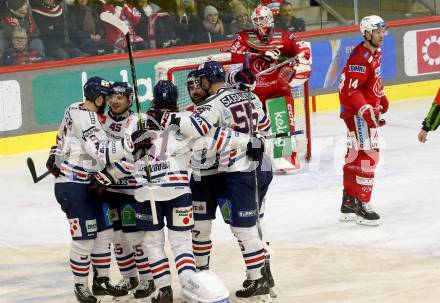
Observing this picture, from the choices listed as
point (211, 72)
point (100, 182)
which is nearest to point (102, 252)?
point (100, 182)

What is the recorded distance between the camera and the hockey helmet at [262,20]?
9445 mm

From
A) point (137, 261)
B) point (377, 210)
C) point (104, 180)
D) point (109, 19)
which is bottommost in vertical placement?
point (377, 210)

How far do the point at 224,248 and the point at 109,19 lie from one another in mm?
2067

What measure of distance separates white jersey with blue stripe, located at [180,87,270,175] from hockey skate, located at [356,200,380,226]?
2058 millimetres

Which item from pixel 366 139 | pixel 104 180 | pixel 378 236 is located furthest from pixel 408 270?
pixel 104 180

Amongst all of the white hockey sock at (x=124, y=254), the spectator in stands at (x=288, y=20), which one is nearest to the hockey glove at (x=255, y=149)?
the white hockey sock at (x=124, y=254)

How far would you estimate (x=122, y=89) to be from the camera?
20.3 feet

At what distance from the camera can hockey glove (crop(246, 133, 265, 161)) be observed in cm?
605

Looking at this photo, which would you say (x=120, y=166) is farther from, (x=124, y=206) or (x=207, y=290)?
(x=207, y=290)

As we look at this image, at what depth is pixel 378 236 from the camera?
7.67 meters

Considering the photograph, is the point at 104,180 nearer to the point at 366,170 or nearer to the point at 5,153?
the point at 366,170

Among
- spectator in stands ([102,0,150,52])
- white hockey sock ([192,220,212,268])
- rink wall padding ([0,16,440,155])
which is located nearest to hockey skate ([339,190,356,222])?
white hockey sock ([192,220,212,268])

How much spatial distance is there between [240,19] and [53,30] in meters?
2.21

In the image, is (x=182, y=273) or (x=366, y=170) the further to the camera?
(x=366, y=170)
